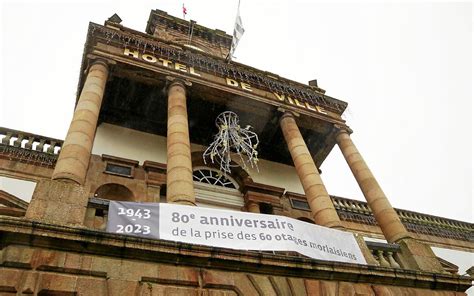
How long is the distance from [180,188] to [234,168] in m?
6.37

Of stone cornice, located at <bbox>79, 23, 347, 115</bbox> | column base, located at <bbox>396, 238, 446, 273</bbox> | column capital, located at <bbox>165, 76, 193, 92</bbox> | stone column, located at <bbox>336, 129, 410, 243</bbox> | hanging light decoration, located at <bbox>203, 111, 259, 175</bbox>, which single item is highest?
stone cornice, located at <bbox>79, 23, 347, 115</bbox>

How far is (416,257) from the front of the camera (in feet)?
36.1

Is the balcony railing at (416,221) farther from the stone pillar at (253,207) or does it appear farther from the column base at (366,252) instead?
the column base at (366,252)

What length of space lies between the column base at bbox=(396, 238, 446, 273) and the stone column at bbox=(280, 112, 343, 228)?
1964mm

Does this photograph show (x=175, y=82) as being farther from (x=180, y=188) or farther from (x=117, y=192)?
(x=180, y=188)

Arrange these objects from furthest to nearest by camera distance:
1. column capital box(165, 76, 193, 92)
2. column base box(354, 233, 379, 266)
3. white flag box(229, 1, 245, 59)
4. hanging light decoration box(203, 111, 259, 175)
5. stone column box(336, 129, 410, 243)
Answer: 1. white flag box(229, 1, 245, 59)
2. hanging light decoration box(203, 111, 259, 175)
3. column capital box(165, 76, 193, 92)
4. stone column box(336, 129, 410, 243)
5. column base box(354, 233, 379, 266)

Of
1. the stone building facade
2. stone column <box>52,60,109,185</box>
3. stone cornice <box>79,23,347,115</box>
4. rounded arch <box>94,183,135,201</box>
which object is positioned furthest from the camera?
stone cornice <box>79,23,347,115</box>

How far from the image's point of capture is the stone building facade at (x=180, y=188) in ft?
24.3

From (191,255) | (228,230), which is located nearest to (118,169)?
(228,230)

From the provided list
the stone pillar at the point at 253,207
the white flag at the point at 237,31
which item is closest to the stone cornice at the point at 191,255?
the stone pillar at the point at 253,207

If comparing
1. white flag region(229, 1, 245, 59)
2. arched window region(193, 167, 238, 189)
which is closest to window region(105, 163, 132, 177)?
arched window region(193, 167, 238, 189)

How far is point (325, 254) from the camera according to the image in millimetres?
9836

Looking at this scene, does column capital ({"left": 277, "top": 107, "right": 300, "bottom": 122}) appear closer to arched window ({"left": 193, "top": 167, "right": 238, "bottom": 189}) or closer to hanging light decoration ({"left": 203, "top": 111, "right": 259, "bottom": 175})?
hanging light decoration ({"left": 203, "top": 111, "right": 259, "bottom": 175})

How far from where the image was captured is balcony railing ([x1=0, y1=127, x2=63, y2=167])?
13.1 m
